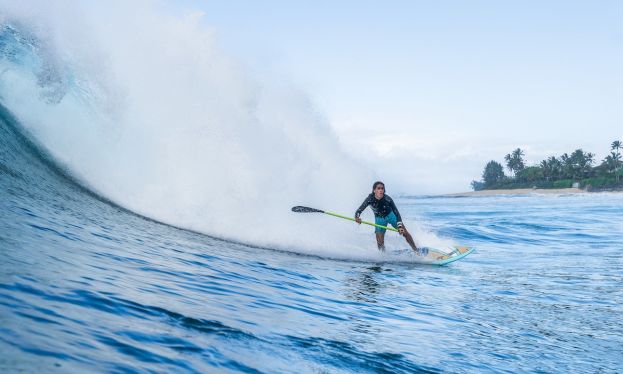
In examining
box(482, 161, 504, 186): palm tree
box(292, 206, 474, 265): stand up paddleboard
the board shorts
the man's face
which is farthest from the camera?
box(482, 161, 504, 186): palm tree

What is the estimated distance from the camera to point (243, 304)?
5363 mm

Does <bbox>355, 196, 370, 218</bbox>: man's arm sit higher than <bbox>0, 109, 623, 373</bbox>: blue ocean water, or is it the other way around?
<bbox>355, 196, 370, 218</bbox>: man's arm

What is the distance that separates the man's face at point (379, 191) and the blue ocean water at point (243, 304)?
65.1 inches

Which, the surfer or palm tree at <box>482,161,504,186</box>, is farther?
palm tree at <box>482,161,504,186</box>

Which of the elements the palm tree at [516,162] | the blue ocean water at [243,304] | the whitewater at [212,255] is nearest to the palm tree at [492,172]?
the palm tree at [516,162]

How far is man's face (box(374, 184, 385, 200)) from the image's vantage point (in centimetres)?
1141

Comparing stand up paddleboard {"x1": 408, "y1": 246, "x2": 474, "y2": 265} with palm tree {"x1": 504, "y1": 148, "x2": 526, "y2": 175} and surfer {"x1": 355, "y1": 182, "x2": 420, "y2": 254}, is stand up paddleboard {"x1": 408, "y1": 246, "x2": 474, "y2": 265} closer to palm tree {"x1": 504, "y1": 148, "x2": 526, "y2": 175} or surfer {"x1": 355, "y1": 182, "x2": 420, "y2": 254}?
surfer {"x1": 355, "y1": 182, "x2": 420, "y2": 254}

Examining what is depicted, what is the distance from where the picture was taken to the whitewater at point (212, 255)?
375 centimetres

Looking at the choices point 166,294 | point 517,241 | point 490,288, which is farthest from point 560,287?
point 517,241

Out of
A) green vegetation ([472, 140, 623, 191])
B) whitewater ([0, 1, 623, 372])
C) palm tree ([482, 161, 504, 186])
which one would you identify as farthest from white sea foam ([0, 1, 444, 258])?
palm tree ([482, 161, 504, 186])

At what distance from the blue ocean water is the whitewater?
1.0 inches

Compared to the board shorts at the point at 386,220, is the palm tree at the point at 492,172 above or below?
above

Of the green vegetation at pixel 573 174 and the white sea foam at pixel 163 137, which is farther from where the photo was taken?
the green vegetation at pixel 573 174

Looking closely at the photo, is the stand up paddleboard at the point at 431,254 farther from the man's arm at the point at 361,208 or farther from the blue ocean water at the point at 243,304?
the blue ocean water at the point at 243,304
